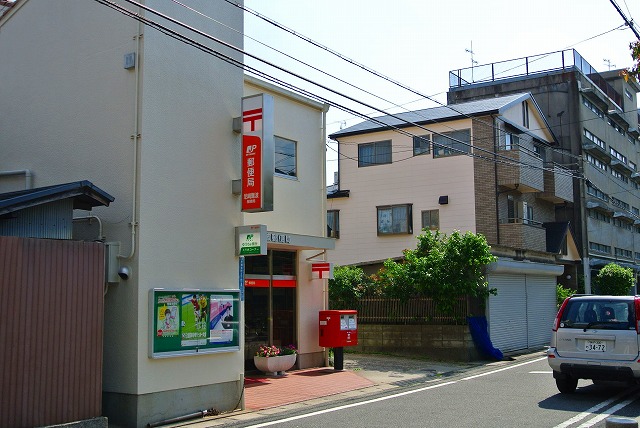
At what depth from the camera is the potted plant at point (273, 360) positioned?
14.6 m

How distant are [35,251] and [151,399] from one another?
111 inches

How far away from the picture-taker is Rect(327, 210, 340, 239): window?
31500mm

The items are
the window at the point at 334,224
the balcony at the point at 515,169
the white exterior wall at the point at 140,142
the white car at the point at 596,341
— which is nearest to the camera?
the white exterior wall at the point at 140,142

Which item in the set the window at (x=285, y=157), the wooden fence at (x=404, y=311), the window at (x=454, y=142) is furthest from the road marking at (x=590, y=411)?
the window at (x=454, y=142)

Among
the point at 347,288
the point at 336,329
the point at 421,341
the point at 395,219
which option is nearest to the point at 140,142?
the point at 336,329

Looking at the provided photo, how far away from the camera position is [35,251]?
8836 mm

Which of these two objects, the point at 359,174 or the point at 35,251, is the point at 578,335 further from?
the point at 359,174

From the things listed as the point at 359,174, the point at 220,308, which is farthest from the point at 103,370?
the point at 359,174

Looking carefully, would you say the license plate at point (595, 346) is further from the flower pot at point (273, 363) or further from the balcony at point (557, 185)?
the balcony at point (557, 185)

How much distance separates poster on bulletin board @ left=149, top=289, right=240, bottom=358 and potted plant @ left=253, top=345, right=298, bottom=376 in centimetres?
315

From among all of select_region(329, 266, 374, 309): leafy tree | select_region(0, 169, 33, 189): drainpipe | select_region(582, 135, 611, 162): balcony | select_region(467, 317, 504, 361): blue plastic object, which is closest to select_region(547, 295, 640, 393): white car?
select_region(467, 317, 504, 361): blue plastic object

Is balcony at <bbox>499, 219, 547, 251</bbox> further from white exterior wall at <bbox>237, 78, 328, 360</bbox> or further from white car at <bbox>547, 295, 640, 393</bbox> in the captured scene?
white car at <bbox>547, 295, 640, 393</bbox>

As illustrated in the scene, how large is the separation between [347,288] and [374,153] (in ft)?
37.9

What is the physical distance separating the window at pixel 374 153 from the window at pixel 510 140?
16.9ft
